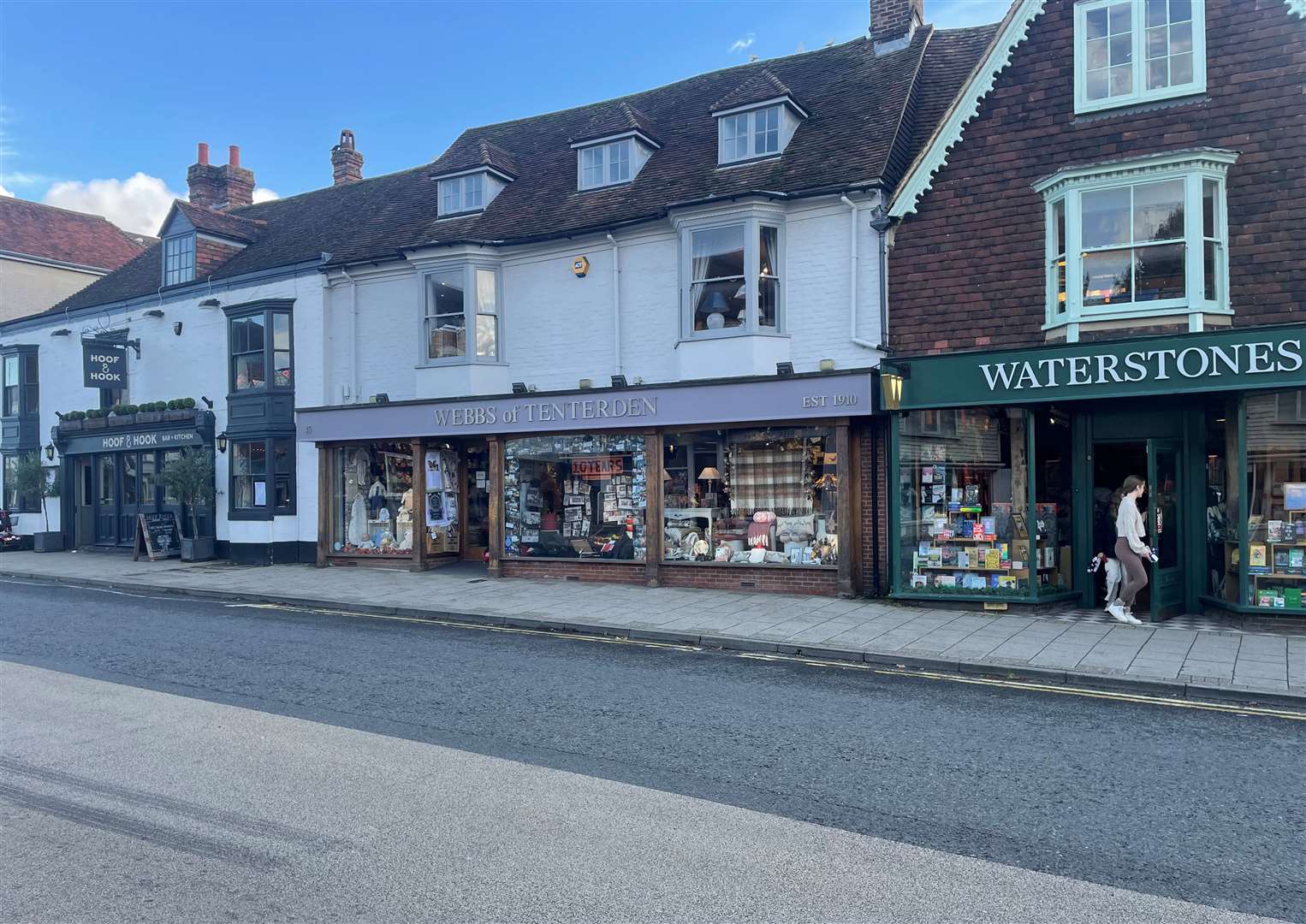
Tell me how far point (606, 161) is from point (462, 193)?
3437 millimetres

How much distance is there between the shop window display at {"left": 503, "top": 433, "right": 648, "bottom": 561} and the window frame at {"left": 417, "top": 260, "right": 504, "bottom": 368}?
1.84 meters

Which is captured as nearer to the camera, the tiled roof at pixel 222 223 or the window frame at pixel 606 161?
the window frame at pixel 606 161

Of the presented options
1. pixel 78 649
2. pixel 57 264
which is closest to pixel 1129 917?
pixel 78 649

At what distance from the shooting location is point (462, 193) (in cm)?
1934

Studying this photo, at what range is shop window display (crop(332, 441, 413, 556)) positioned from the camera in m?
19.1

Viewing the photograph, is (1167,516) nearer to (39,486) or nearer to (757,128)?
(757,128)

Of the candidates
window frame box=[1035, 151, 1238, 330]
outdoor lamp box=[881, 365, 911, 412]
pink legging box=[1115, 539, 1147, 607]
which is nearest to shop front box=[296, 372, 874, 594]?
outdoor lamp box=[881, 365, 911, 412]

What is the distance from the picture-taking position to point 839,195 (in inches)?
563

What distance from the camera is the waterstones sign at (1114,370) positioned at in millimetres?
10906

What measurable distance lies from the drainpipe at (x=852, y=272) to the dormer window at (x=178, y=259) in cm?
1631

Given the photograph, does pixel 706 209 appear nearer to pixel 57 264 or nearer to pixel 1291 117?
pixel 1291 117

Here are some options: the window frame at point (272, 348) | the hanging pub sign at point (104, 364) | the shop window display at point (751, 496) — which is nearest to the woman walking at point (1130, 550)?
the shop window display at point (751, 496)

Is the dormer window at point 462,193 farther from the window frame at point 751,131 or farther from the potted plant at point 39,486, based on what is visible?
the potted plant at point 39,486

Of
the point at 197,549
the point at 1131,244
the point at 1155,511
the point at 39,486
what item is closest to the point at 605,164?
the point at 1131,244
